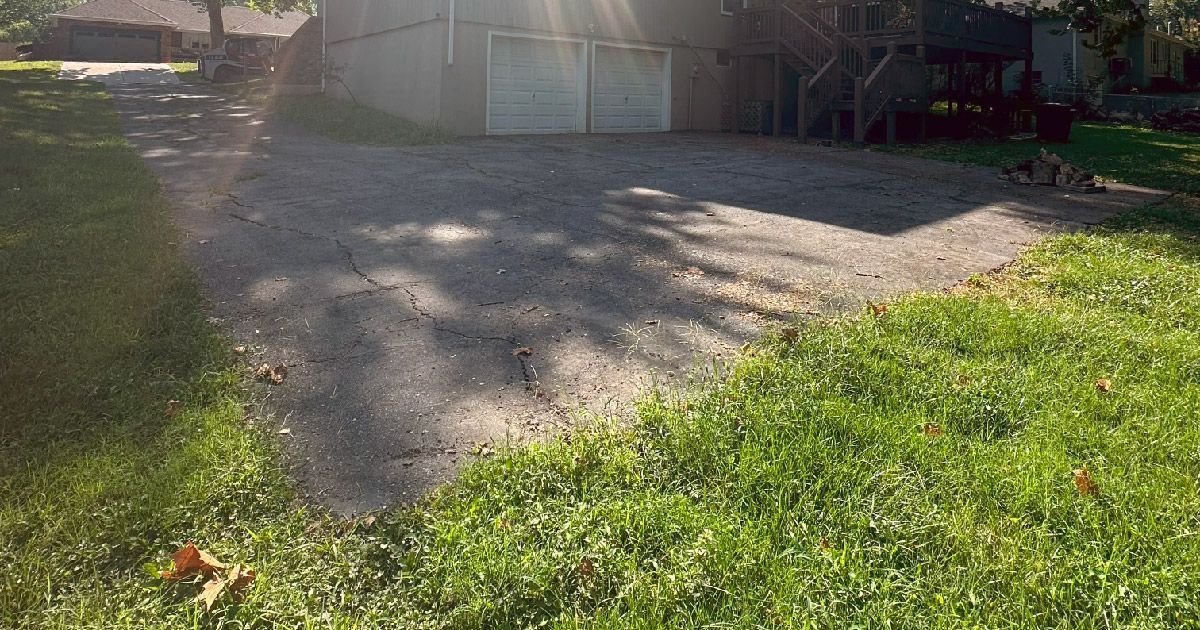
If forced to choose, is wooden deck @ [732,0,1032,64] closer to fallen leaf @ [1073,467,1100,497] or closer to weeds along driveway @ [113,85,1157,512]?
weeds along driveway @ [113,85,1157,512]

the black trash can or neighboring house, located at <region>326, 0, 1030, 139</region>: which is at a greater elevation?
neighboring house, located at <region>326, 0, 1030, 139</region>

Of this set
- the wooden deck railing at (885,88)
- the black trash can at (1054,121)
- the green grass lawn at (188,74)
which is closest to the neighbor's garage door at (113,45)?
the green grass lawn at (188,74)

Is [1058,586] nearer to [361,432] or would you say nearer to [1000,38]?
[361,432]

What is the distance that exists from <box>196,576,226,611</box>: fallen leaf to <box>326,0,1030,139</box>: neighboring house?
14423 millimetres

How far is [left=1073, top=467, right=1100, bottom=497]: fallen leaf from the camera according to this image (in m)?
2.65

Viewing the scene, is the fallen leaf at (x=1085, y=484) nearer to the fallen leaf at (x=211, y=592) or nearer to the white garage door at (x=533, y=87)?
the fallen leaf at (x=211, y=592)

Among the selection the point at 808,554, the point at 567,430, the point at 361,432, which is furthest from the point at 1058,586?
the point at 361,432

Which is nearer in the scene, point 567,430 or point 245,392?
point 567,430

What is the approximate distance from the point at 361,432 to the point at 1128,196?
33.6 feet

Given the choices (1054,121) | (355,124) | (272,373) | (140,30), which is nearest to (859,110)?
(1054,121)

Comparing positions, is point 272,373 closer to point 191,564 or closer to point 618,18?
point 191,564

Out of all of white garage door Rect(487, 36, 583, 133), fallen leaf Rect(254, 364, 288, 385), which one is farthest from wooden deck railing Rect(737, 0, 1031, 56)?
fallen leaf Rect(254, 364, 288, 385)

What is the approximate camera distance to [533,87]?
17.2m

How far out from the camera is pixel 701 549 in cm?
237
